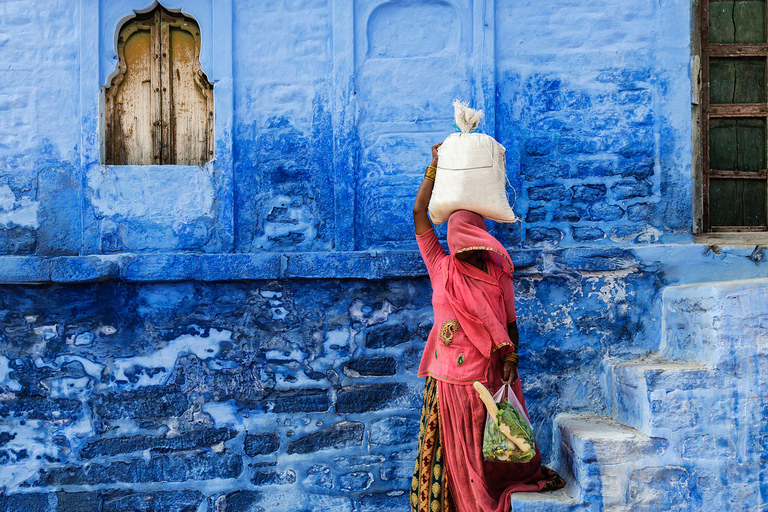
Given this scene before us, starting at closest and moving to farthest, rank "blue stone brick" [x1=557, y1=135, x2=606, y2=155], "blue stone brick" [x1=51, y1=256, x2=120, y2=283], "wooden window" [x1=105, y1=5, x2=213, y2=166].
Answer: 1. "blue stone brick" [x1=51, y1=256, x2=120, y2=283]
2. "blue stone brick" [x1=557, y1=135, x2=606, y2=155]
3. "wooden window" [x1=105, y1=5, x2=213, y2=166]

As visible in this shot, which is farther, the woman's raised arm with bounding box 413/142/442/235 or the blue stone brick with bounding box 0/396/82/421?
the blue stone brick with bounding box 0/396/82/421

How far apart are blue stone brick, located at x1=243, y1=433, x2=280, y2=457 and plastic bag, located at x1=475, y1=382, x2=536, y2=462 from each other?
124cm

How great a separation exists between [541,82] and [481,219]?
1052 mm

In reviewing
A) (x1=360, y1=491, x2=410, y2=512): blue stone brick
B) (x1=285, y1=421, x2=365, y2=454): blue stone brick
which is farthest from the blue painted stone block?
(x1=360, y1=491, x2=410, y2=512): blue stone brick

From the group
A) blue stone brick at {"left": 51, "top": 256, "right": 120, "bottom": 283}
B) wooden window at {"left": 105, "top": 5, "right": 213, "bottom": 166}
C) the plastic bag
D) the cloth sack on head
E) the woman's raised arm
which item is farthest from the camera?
wooden window at {"left": 105, "top": 5, "right": 213, "bottom": 166}

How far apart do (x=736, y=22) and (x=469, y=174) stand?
206 cm

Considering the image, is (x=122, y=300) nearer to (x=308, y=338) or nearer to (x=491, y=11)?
(x=308, y=338)

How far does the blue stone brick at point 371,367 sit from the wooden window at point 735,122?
199cm

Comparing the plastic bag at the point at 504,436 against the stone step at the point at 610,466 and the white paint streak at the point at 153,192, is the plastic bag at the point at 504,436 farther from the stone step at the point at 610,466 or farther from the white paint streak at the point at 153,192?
the white paint streak at the point at 153,192

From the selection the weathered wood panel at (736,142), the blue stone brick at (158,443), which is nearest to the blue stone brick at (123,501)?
the blue stone brick at (158,443)

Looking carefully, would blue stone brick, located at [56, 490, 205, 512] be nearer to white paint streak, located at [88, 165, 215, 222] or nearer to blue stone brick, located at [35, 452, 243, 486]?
blue stone brick, located at [35, 452, 243, 486]

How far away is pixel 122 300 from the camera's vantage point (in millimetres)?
3180

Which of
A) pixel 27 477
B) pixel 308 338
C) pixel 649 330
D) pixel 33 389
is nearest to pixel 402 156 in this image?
pixel 308 338

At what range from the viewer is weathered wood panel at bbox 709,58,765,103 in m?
3.38
